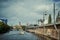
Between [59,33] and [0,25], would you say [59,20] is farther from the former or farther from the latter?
[0,25]

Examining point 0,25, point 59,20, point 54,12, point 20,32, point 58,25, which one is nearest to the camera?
point 54,12

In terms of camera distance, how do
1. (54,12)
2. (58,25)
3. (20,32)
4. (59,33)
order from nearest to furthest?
(54,12), (59,33), (58,25), (20,32)

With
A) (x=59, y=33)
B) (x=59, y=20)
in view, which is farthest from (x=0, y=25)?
(x=59, y=33)

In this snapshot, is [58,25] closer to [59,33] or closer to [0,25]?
[59,33]

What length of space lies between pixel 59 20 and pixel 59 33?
3.67 metres

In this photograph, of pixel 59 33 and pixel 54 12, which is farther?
pixel 59 33

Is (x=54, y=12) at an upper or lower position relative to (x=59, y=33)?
upper

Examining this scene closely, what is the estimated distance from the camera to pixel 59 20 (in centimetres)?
1641

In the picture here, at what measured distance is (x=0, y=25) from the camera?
18.7 m

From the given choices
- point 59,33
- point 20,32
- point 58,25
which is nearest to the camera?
point 59,33

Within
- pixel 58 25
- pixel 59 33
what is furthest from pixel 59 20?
pixel 59 33

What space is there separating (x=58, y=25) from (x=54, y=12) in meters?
3.39

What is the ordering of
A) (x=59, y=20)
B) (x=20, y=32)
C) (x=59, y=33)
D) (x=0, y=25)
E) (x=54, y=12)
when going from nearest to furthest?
(x=54, y=12) → (x=59, y=33) → (x=59, y=20) → (x=0, y=25) → (x=20, y=32)

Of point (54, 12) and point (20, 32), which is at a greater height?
point (54, 12)
